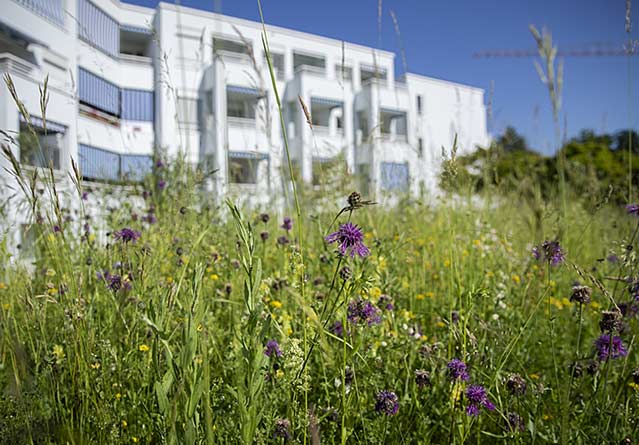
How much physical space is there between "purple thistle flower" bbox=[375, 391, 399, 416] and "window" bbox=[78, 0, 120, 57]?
20094 mm

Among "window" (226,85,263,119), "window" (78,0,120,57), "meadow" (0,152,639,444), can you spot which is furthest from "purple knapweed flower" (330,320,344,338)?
"window" (226,85,263,119)

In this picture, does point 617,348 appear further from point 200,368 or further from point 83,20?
point 83,20

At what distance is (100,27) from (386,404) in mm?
22062

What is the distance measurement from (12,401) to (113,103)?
1.90 m

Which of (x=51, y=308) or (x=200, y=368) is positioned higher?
(x=200, y=368)

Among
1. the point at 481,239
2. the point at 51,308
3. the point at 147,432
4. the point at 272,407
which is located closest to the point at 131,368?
the point at 147,432

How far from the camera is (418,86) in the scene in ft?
95.5

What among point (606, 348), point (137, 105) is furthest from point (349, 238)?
point (137, 105)

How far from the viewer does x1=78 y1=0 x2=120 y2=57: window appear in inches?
716

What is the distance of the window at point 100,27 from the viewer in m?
18.2

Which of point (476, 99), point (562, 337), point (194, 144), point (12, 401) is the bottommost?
point (562, 337)

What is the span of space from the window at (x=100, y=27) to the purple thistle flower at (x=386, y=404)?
791 inches

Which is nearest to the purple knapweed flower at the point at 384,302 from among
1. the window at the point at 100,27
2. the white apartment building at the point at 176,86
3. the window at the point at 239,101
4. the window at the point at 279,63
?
the white apartment building at the point at 176,86

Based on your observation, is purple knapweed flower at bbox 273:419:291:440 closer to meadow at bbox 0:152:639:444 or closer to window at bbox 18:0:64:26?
meadow at bbox 0:152:639:444
